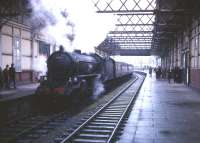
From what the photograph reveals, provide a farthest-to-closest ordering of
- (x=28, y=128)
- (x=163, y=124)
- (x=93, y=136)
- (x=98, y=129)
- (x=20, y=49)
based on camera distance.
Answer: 1. (x=20, y=49)
2. (x=163, y=124)
3. (x=98, y=129)
4. (x=28, y=128)
5. (x=93, y=136)

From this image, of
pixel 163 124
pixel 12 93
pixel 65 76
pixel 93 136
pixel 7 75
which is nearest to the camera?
pixel 93 136

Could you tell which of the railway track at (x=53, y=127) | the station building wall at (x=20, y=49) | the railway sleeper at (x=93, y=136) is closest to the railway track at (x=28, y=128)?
the railway track at (x=53, y=127)

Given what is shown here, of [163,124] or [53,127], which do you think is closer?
[53,127]

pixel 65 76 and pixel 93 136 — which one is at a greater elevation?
pixel 65 76

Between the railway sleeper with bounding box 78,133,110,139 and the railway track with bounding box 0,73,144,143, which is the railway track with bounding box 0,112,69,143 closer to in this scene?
the railway track with bounding box 0,73,144,143

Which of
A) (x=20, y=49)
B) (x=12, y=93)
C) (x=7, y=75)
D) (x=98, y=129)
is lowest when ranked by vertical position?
(x=98, y=129)

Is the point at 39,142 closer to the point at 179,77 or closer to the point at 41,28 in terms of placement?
the point at 41,28

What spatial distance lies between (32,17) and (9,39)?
11.0 feet

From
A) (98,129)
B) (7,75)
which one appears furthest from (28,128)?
(7,75)

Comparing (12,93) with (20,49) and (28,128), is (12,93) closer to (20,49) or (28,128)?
(20,49)

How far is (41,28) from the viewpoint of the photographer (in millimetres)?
25734

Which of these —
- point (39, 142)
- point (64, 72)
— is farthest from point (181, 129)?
point (64, 72)

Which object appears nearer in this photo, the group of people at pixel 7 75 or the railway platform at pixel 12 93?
the railway platform at pixel 12 93

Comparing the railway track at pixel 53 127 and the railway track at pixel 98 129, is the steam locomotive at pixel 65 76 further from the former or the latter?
the railway track at pixel 98 129
